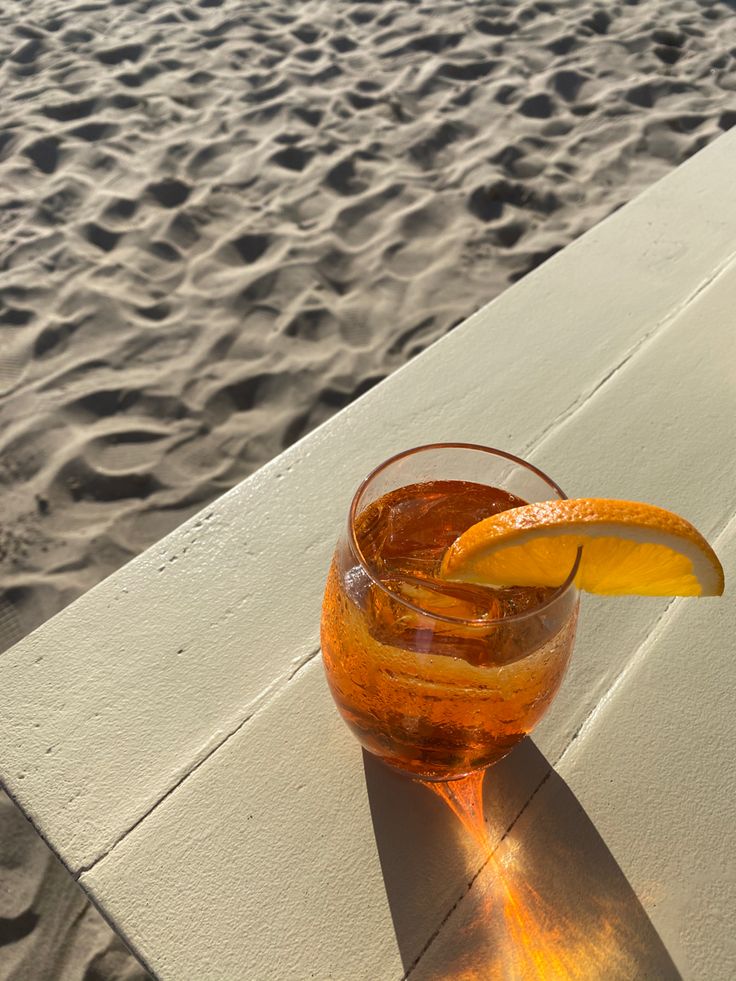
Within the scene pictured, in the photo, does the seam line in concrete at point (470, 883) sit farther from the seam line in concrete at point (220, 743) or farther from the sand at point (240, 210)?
the sand at point (240, 210)

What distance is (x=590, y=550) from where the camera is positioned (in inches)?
21.2

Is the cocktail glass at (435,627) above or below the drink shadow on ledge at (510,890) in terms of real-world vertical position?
Result: above

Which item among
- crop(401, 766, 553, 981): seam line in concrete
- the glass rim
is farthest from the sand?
the glass rim

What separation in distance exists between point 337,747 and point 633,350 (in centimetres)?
61

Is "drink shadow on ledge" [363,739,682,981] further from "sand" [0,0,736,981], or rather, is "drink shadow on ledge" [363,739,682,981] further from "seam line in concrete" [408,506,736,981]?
"sand" [0,0,736,981]

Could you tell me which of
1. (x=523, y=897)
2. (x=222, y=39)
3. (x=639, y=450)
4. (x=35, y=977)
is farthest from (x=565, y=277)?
(x=222, y=39)

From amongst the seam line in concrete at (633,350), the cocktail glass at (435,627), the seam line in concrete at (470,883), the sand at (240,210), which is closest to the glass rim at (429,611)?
the cocktail glass at (435,627)

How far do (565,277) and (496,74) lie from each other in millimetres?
2803

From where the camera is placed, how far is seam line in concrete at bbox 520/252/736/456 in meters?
0.96

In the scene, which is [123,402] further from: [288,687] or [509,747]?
[509,747]

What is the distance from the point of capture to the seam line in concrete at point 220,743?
0.65 metres

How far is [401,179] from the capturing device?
3082mm

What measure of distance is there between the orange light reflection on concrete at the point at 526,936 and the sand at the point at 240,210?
0.94 metres

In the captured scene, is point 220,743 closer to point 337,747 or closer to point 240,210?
point 337,747
